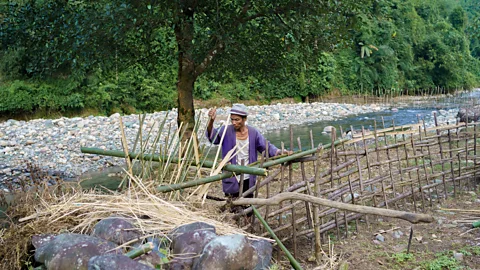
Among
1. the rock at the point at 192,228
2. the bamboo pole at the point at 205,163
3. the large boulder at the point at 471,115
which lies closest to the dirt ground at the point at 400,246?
the bamboo pole at the point at 205,163

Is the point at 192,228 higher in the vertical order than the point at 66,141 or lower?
higher

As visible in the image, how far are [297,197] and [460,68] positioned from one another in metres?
39.7

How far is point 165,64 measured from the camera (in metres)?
9.62

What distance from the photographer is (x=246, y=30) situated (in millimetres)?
7535

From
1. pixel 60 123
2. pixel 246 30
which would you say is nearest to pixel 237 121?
pixel 246 30

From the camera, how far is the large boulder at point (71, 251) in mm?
2809

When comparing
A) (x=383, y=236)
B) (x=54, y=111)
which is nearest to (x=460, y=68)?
(x=54, y=111)

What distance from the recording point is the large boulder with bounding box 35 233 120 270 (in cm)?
281

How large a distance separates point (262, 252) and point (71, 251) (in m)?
1.29

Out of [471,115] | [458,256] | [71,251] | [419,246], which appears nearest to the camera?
[71,251]

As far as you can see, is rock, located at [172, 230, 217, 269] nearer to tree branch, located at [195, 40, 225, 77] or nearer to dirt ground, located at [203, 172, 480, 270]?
dirt ground, located at [203, 172, 480, 270]

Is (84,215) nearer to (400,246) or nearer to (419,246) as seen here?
(400,246)

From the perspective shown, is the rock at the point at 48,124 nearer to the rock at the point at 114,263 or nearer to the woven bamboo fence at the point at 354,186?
the woven bamboo fence at the point at 354,186

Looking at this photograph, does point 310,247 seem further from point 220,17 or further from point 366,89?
point 366,89
